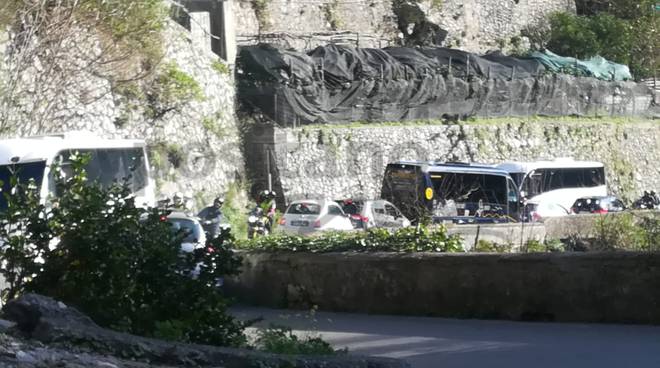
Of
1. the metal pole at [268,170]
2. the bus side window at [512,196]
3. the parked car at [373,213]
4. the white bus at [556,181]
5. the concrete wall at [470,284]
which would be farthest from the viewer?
the white bus at [556,181]

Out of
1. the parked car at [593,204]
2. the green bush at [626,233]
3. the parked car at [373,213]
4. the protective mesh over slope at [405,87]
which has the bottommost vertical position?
the parked car at [593,204]

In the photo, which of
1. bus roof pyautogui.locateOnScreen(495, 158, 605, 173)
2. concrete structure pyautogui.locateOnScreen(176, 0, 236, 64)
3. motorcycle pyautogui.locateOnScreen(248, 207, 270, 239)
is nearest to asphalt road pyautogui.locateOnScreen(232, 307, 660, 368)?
motorcycle pyautogui.locateOnScreen(248, 207, 270, 239)

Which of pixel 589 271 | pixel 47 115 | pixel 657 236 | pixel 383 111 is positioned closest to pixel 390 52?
pixel 383 111

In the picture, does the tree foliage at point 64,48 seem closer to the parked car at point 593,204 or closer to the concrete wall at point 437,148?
the concrete wall at point 437,148

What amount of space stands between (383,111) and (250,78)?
5921 mm

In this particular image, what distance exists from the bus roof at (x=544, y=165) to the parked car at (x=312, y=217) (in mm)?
8870

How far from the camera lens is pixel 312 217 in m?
31.7

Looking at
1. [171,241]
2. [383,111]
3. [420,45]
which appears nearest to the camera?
[171,241]

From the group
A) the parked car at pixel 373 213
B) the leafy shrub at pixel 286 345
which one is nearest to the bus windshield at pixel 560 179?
the parked car at pixel 373 213

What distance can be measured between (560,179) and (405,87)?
6.25m

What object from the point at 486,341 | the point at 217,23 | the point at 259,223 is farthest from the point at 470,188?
the point at 486,341

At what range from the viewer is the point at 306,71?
37.4m

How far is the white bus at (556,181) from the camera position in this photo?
3978cm

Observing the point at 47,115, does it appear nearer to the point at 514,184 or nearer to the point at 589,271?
the point at 589,271
